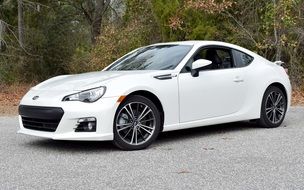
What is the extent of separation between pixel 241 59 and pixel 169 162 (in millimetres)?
2978

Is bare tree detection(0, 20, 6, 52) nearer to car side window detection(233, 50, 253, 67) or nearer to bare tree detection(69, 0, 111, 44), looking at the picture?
bare tree detection(69, 0, 111, 44)

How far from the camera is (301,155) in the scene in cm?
673

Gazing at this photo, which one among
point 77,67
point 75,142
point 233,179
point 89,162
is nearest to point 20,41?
point 77,67

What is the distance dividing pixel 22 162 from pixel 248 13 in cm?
1148

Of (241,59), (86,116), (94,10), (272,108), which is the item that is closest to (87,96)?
(86,116)

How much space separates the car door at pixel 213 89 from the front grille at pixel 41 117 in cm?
179

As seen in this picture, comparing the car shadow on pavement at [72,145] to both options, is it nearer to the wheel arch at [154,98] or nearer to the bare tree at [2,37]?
the wheel arch at [154,98]

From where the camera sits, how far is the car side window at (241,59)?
28.4ft

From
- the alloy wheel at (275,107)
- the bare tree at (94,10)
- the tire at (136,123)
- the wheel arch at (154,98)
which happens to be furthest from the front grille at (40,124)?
the bare tree at (94,10)

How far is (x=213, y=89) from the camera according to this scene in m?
8.02

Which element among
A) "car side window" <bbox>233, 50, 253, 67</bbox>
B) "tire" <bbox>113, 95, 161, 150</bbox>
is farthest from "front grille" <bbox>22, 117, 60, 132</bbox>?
"car side window" <bbox>233, 50, 253, 67</bbox>

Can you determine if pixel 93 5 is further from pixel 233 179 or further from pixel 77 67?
pixel 233 179

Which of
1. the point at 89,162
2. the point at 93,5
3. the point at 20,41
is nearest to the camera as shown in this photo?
the point at 89,162

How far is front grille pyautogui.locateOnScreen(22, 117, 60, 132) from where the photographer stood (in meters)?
6.99
